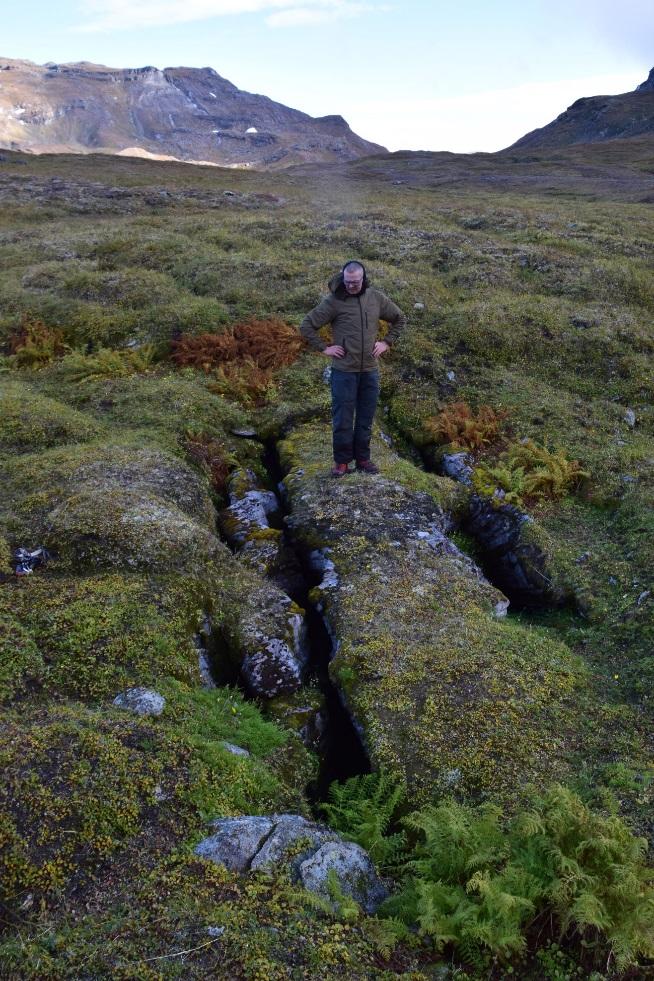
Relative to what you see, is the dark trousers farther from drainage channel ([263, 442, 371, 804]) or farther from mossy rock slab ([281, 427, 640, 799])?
drainage channel ([263, 442, 371, 804])

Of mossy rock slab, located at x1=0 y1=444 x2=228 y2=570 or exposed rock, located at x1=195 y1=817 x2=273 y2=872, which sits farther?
mossy rock slab, located at x1=0 y1=444 x2=228 y2=570

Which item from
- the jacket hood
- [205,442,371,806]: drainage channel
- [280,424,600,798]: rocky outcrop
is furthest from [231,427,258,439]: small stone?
the jacket hood

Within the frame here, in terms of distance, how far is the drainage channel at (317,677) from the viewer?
8641mm

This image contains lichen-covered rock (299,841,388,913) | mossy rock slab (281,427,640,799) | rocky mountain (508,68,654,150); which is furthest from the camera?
rocky mountain (508,68,654,150)

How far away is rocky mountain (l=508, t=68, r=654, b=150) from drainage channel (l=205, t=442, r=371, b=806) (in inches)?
6358

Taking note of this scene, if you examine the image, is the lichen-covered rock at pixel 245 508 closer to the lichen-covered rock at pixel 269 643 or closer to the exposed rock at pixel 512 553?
the lichen-covered rock at pixel 269 643

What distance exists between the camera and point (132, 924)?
5.40 m

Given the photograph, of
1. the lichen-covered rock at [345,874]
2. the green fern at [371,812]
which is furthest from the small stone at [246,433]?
the lichen-covered rock at [345,874]

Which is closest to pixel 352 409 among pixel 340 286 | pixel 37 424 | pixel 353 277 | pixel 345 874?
pixel 340 286

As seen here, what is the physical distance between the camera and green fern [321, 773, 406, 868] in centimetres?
680

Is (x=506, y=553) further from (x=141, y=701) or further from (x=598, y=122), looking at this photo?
(x=598, y=122)

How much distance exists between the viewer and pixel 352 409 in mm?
13195

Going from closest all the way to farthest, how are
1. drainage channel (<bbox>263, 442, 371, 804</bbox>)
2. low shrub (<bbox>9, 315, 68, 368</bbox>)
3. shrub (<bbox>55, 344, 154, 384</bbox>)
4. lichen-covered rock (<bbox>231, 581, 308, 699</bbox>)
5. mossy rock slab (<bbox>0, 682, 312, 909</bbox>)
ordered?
mossy rock slab (<bbox>0, 682, 312, 909</bbox>) < drainage channel (<bbox>263, 442, 371, 804</bbox>) < lichen-covered rock (<bbox>231, 581, 308, 699</bbox>) < shrub (<bbox>55, 344, 154, 384</bbox>) < low shrub (<bbox>9, 315, 68, 368</bbox>)

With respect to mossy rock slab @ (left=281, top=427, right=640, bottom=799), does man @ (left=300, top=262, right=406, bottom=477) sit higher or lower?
higher
